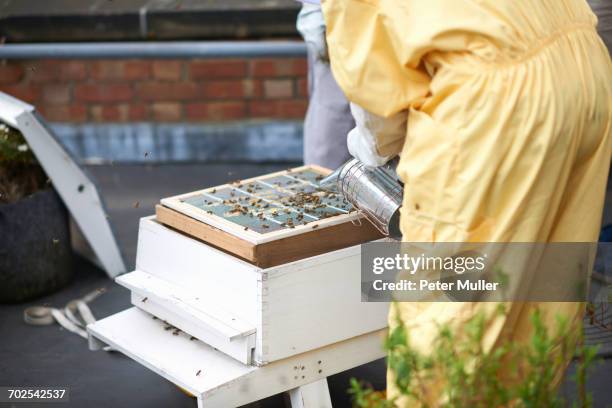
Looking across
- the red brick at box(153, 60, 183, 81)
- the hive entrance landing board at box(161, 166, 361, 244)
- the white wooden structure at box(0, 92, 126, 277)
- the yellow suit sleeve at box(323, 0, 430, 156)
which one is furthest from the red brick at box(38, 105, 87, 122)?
the yellow suit sleeve at box(323, 0, 430, 156)

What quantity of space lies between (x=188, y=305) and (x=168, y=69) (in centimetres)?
348

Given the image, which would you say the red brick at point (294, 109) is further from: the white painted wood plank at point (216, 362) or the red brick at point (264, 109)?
the white painted wood plank at point (216, 362)

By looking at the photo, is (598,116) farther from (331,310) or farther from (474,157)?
(331,310)

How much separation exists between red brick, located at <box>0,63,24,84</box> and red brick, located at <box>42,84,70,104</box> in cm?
18

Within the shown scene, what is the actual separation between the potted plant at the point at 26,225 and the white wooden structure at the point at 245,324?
3.75ft

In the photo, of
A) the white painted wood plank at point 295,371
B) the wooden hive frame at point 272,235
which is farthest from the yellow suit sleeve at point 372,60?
the white painted wood plank at point 295,371

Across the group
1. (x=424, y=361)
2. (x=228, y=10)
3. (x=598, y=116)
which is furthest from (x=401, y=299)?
(x=228, y=10)

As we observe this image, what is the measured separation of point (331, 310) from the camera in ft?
8.93

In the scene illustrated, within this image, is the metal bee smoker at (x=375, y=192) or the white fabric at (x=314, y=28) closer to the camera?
the metal bee smoker at (x=375, y=192)

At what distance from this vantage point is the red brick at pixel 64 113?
6141 millimetres

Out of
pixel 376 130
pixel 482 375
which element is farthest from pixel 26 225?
pixel 482 375

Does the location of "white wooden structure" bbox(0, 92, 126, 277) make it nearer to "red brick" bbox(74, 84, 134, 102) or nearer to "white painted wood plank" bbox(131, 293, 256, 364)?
"white painted wood plank" bbox(131, 293, 256, 364)

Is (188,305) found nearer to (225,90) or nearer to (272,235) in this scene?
(272,235)

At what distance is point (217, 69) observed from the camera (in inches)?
236
